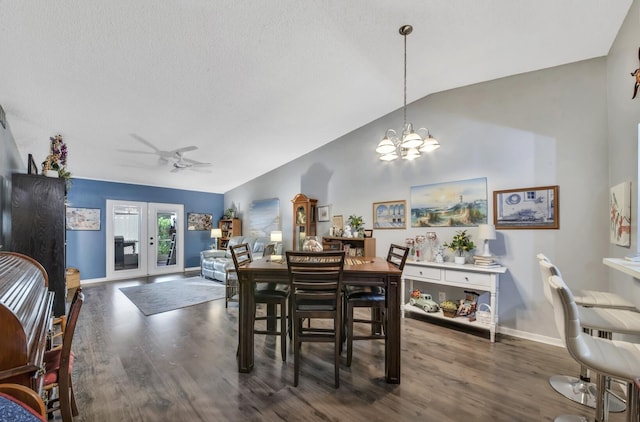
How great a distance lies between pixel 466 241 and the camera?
11.0ft

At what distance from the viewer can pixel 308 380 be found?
2.19m

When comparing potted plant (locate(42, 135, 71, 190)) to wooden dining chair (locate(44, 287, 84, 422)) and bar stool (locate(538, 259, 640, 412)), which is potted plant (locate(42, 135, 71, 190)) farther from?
bar stool (locate(538, 259, 640, 412))

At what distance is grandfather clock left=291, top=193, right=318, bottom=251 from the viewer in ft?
17.3

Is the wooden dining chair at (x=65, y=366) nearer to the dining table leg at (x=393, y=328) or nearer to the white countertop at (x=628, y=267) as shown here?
the dining table leg at (x=393, y=328)

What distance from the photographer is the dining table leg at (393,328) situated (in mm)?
2160

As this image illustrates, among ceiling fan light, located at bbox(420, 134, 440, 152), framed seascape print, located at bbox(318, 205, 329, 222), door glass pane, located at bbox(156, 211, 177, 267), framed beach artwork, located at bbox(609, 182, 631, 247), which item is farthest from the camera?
door glass pane, located at bbox(156, 211, 177, 267)

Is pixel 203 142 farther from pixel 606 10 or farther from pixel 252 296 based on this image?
pixel 606 10

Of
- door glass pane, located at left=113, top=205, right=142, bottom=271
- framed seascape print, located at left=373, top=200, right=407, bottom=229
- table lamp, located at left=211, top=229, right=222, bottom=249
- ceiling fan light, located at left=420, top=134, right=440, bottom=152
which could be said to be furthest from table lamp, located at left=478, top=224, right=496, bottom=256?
door glass pane, located at left=113, top=205, right=142, bottom=271

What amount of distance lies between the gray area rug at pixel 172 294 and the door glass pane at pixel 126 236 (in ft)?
4.28

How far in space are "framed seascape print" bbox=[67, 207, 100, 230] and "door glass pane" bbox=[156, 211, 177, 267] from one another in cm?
124

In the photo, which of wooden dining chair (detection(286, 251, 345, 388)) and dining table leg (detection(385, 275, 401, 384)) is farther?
dining table leg (detection(385, 275, 401, 384))

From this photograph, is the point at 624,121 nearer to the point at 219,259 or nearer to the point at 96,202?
the point at 219,259

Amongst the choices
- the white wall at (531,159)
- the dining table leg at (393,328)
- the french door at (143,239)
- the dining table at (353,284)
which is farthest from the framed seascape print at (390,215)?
the french door at (143,239)

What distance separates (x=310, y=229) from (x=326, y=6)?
3.79m
